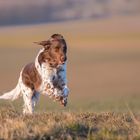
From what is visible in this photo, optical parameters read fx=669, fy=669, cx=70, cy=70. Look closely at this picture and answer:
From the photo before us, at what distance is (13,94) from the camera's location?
15336 millimetres

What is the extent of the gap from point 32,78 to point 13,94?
1288mm

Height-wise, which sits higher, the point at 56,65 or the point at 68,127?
the point at 56,65

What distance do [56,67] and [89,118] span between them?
7.71 feet

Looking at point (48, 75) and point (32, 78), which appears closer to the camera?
point (48, 75)

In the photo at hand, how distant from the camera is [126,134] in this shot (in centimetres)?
1016

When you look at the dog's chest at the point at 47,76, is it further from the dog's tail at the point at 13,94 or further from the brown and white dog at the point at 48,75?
the dog's tail at the point at 13,94

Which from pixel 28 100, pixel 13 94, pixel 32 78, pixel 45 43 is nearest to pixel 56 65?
pixel 45 43

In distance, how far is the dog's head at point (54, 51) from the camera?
13.6 metres

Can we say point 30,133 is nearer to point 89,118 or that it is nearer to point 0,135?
point 0,135

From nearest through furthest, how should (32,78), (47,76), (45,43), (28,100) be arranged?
1. (47,76)
2. (45,43)
3. (32,78)
4. (28,100)

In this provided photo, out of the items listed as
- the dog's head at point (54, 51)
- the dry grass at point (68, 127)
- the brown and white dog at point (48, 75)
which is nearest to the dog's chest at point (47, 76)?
the brown and white dog at point (48, 75)

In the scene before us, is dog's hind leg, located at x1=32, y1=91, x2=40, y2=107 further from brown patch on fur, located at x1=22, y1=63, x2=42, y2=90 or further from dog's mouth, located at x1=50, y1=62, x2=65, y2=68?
dog's mouth, located at x1=50, y1=62, x2=65, y2=68

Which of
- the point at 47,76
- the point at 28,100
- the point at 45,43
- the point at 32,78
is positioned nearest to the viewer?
the point at 47,76

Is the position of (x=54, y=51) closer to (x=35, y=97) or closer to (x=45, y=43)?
(x=45, y=43)
